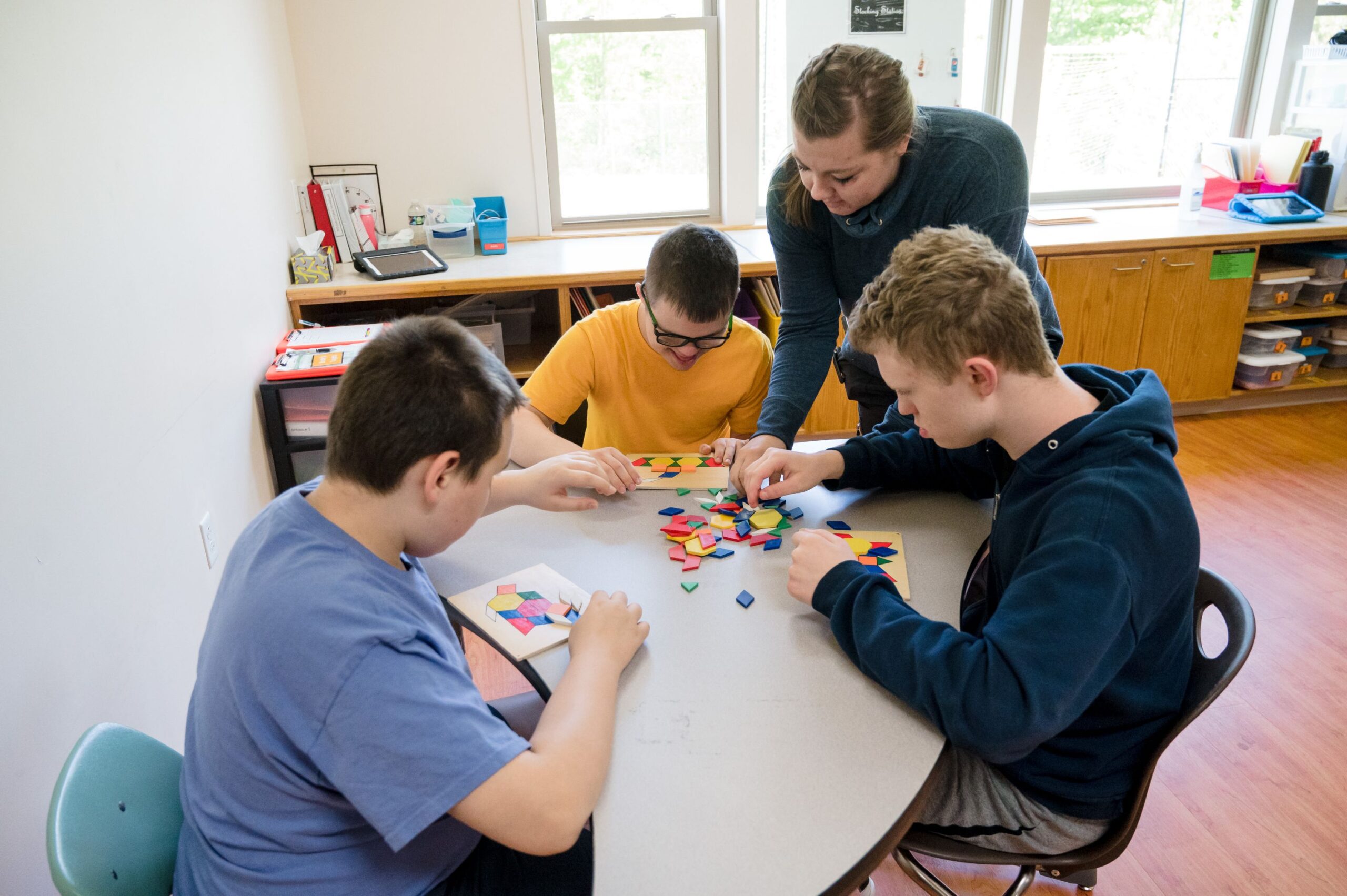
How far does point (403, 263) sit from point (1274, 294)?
3.72 meters

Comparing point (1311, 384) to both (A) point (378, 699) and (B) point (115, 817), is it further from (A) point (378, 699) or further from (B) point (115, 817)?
(B) point (115, 817)

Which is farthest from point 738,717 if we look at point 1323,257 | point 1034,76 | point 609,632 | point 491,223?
point 1323,257

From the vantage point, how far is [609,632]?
116cm

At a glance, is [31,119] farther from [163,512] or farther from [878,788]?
[878,788]

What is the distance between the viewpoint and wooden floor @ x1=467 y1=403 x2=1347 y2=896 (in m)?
1.79

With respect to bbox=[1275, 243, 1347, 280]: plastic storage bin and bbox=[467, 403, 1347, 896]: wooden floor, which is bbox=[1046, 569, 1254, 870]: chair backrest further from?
bbox=[1275, 243, 1347, 280]: plastic storage bin

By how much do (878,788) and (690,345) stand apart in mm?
1110

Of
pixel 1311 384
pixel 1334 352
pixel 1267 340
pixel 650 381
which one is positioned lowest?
pixel 1311 384

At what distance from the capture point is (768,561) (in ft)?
4.58

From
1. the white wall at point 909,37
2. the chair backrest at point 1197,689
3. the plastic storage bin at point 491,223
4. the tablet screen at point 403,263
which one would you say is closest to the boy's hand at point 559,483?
the chair backrest at point 1197,689

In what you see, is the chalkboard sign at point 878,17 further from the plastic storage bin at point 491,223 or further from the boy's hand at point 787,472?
the boy's hand at point 787,472

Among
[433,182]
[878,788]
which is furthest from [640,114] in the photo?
[878,788]

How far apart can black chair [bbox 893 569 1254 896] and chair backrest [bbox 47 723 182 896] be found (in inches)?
36.7

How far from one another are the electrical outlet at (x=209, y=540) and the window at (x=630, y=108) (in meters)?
2.28
